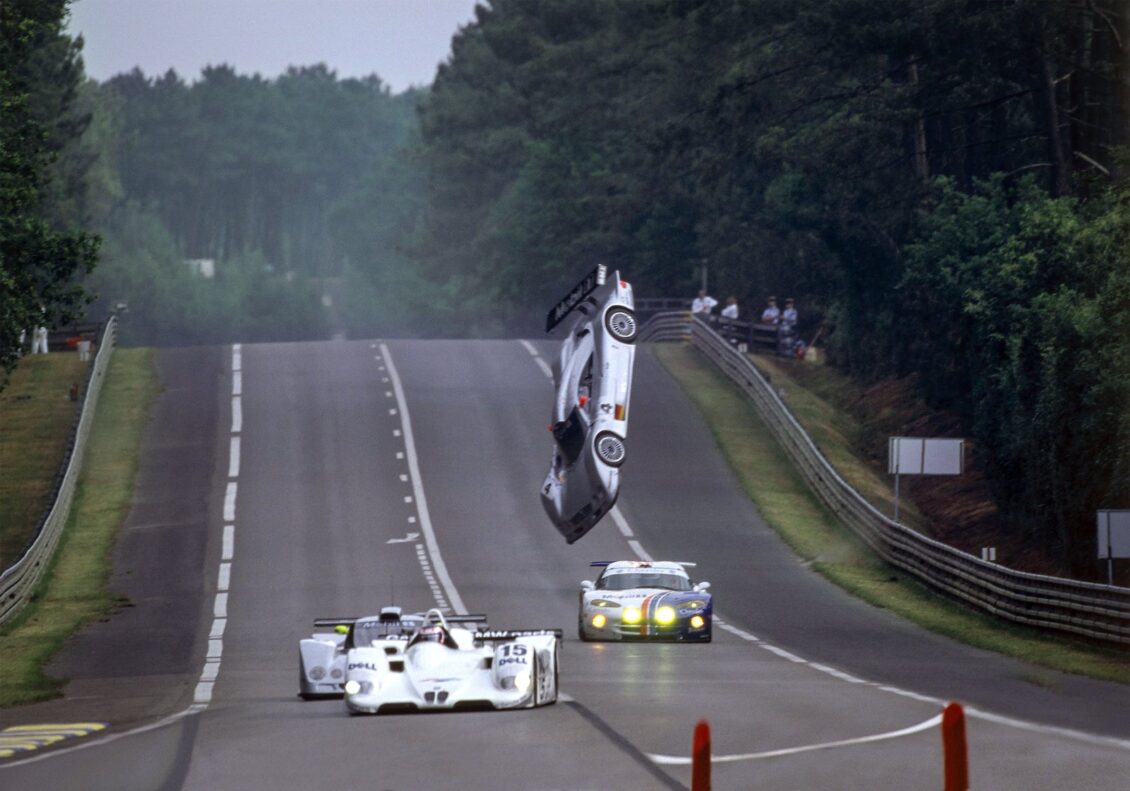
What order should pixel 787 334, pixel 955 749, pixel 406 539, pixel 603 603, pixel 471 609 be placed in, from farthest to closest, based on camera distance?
pixel 787 334, pixel 406 539, pixel 471 609, pixel 603 603, pixel 955 749

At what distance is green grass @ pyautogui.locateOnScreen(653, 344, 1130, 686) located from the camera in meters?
28.4

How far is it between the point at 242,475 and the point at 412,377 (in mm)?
15271

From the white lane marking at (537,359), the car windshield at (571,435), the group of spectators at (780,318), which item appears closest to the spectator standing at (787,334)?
the group of spectators at (780,318)

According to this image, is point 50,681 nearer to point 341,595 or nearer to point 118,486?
point 341,595

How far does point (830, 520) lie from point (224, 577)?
15.9 m

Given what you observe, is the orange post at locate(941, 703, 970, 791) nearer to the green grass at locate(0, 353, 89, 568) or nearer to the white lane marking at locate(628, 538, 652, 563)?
the white lane marking at locate(628, 538, 652, 563)

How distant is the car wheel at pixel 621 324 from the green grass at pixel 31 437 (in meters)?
14.6

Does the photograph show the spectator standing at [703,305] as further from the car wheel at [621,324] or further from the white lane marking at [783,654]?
the white lane marking at [783,654]

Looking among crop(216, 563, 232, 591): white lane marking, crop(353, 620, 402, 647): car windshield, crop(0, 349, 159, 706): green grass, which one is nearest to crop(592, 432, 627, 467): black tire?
crop(216, 563, 232, 591): white lane marking

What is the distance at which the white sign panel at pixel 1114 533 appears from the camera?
2973 centimetres

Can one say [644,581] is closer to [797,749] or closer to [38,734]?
[38,734]

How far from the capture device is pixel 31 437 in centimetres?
5491

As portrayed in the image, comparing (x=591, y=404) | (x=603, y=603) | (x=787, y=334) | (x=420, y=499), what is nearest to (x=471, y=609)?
(x=591, y=404)

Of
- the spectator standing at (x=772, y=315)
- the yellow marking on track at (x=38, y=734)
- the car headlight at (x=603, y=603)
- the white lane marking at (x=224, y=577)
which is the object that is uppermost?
the spectator standing at (x=772, y=315)
